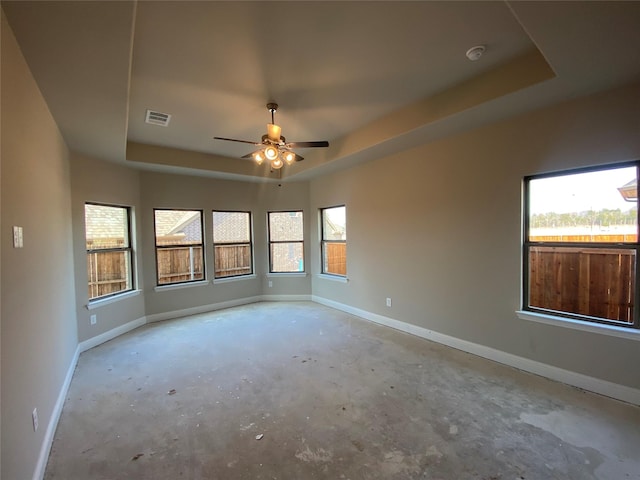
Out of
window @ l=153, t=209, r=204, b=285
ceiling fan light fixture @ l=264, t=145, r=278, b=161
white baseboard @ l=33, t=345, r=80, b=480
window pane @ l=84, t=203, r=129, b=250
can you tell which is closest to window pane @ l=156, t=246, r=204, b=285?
window @ l=153, t=209, r=204, b=285

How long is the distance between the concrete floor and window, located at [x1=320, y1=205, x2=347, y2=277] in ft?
7.03

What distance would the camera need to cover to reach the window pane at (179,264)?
16.8 feet

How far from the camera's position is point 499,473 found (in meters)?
1.77

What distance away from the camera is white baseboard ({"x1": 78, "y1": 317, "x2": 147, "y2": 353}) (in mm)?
3781

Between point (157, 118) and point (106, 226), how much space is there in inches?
75.9

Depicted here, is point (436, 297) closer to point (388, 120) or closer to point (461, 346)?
point (461, 346)

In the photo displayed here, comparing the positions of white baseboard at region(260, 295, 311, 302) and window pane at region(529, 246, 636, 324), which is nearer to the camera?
window pane at region(529, 246, 636, 324)

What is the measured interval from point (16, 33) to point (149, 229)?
3595 mm

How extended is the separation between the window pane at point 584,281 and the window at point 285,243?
13.8 feet

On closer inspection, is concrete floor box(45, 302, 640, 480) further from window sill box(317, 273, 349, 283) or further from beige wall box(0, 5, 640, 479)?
window sill box(317, 273, 349, 283)

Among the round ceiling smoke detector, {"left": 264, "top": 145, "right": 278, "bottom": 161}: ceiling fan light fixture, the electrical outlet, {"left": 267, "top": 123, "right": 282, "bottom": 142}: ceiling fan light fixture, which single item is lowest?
the electrical outlet

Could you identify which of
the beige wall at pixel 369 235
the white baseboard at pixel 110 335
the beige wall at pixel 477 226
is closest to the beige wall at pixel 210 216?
the beige wall at pixel 369 235

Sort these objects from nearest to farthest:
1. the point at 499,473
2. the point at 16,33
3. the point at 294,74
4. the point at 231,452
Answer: the point at 16,33 → the point at 499,473 → the point at 231,452 → the point at 294,74

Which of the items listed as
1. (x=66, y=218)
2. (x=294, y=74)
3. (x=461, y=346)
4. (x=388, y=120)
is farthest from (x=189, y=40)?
(x=461, y=346)
